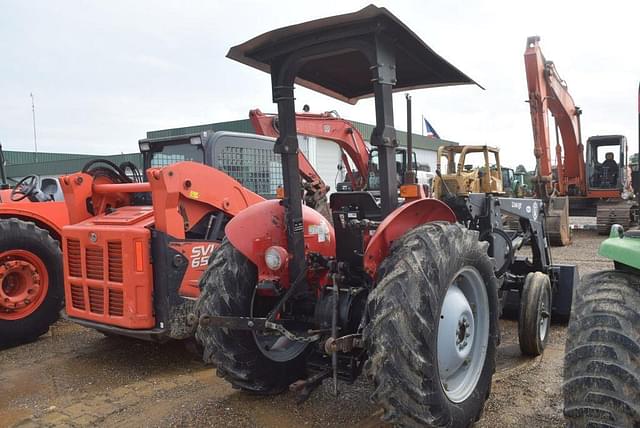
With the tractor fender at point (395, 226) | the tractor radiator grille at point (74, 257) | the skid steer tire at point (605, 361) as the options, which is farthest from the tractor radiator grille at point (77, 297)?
the skid steer tire at point (605, 361)

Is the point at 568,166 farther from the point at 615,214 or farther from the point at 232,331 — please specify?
the point at 232,331

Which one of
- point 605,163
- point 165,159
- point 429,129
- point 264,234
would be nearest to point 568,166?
point 605,163

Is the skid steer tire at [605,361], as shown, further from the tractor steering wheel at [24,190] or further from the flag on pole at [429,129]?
the flag on pole at [429,129]

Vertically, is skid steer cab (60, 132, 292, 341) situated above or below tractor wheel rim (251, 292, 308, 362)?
above

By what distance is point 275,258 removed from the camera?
3.48 m

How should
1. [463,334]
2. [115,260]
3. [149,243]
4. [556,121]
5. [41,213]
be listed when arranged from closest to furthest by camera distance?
[463,334] → [149,243] → [115,260] → [41,213] → [556,121]

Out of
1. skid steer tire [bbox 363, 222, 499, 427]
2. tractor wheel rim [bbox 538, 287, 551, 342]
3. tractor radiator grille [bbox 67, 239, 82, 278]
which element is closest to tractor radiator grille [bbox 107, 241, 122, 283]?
tractor radiator grille [bbox 67, 239, 82, 278]

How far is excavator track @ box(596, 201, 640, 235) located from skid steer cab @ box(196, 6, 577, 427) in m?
12.6

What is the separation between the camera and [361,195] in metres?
3.61

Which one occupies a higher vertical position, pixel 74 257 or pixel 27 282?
pixel 74 257

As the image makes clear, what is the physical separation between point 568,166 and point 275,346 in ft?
46.9

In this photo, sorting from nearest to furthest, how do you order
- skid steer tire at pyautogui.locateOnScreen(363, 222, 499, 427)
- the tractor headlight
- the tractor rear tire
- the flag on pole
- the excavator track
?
skid steer tire at pyautogui.locateOnScreen(363, 222, 499, 427) → the tractor headlight → the tractor rear tire → the excavator track → the flag on pole

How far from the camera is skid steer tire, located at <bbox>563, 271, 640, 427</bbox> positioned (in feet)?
7.72

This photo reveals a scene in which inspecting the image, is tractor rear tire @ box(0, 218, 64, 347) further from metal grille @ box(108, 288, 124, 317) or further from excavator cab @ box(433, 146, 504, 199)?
excavator cab @ box(433, 146, 504, 199)
